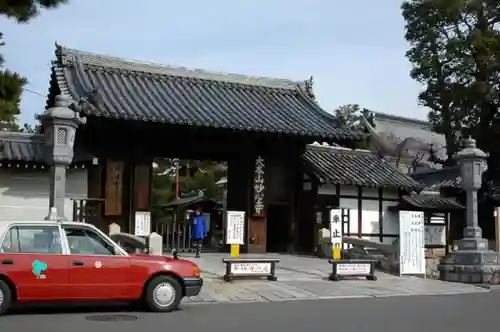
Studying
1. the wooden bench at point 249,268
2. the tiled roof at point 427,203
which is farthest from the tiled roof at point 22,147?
the tiled roof at point 427,203

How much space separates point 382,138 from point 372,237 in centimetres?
1976

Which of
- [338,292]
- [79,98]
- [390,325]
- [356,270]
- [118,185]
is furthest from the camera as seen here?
[118,185]

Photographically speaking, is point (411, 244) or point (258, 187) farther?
point (258, 187)

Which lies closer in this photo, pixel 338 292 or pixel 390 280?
pixel 338 292

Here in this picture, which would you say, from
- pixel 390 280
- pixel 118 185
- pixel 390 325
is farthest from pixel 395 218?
pixel 390 325

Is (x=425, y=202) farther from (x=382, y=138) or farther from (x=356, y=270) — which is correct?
(x=382, y=138)

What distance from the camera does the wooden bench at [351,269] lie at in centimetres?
1720

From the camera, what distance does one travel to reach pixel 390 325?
393 inches

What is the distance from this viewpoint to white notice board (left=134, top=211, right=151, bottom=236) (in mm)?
21688

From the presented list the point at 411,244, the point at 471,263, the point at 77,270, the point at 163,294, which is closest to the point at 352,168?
the point at 411,244

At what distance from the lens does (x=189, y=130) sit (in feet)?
76.0

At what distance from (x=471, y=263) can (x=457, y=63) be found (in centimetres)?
1067

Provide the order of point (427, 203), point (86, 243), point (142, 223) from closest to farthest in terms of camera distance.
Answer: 1. point (86, 243)
2. point (142, 223)
3. point (427, 203)

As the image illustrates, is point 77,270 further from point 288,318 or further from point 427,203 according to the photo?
point 427,203
